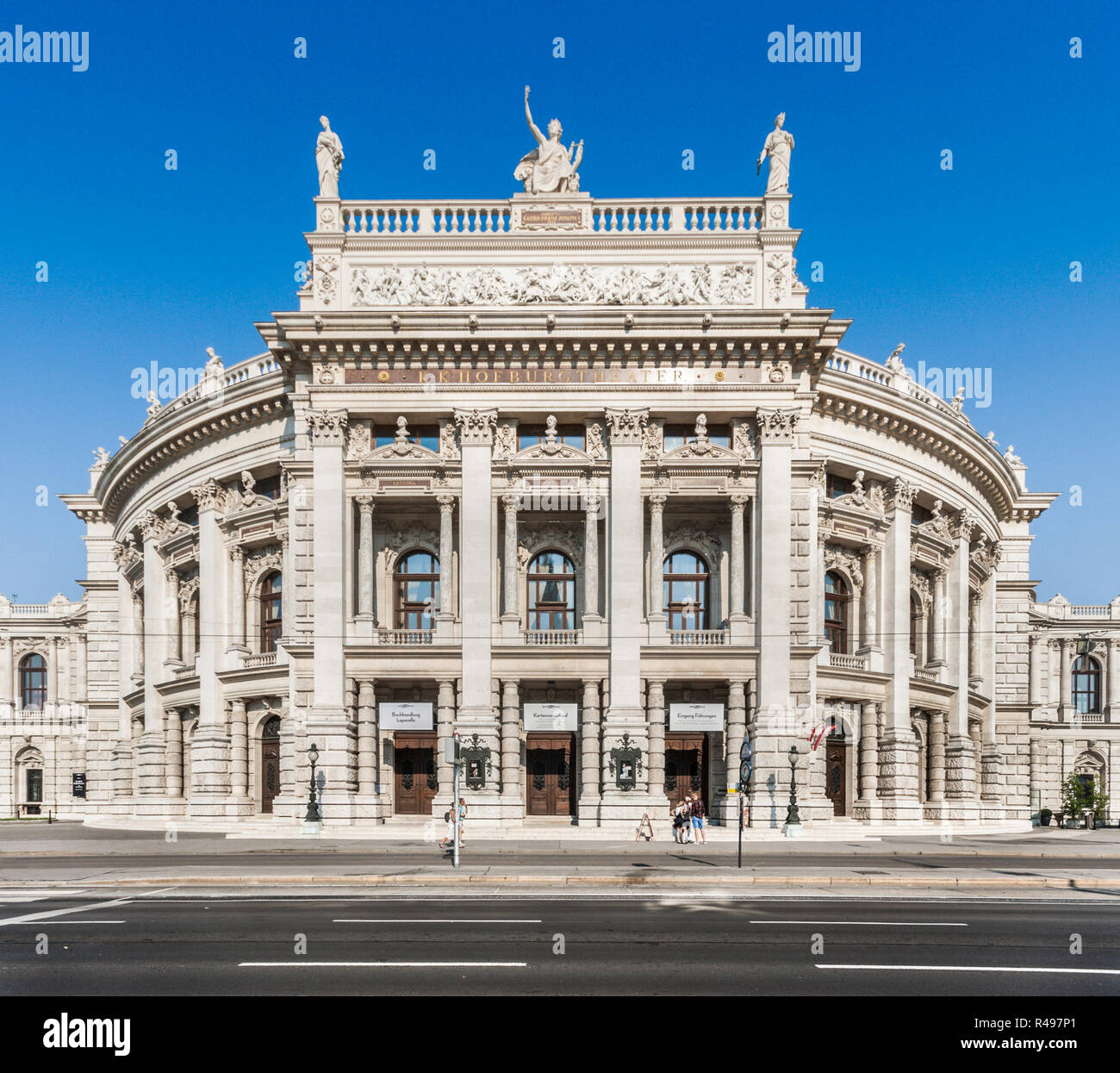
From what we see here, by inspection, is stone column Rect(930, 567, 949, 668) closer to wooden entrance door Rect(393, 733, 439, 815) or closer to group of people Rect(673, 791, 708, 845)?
group of people Rect(673, 791, 708, 845)

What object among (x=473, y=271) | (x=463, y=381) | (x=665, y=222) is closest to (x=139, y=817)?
(x=463, y=381)

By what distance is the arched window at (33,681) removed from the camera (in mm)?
79125

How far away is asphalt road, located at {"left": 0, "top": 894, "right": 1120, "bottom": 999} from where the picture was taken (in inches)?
444

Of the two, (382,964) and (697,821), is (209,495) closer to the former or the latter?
(697,821)

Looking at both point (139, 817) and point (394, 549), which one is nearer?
point (394, 549)

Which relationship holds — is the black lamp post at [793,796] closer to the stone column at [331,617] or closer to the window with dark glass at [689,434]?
the window with dark glass at [689,434]

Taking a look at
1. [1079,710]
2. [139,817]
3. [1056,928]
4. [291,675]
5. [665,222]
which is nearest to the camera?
[1056,928]

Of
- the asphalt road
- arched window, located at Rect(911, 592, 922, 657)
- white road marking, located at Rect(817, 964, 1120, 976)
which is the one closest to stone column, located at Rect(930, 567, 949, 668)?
arched window, located at Rect(911, 592, 922, 657)

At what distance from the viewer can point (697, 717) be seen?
39531 mm

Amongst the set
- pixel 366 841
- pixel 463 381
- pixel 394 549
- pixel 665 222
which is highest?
pixel 665 222

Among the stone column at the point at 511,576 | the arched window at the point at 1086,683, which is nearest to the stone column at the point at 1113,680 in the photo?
the arched window at the point at 1086,683

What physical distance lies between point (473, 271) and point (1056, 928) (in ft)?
105

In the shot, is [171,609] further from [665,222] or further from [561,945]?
[561,945]

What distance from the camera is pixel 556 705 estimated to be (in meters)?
40.0
